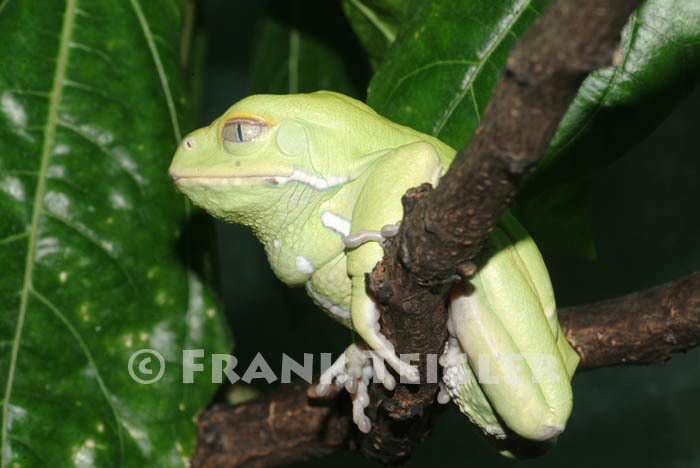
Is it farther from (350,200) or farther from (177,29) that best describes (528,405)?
(177,29)

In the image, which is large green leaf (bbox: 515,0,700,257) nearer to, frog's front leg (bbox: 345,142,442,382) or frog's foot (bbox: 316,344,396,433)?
frog's front leg (bbox: 345,142,442,382)

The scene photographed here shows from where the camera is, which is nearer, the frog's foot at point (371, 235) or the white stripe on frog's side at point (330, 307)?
the frog's foot at point (371, 235)

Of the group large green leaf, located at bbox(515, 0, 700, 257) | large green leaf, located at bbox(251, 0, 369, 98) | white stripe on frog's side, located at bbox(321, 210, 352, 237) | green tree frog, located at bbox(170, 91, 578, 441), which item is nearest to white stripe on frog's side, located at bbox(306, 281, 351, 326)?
green tree frog, located at bbox(170, 91, 578, 441)

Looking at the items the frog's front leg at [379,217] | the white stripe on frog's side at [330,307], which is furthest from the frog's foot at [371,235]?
the white stripe on frog's side at [330,307]

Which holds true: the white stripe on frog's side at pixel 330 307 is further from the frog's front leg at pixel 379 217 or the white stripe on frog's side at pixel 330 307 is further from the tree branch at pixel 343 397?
the tree branch at pixel 343 397

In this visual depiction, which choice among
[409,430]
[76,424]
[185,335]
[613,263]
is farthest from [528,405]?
[613,263]

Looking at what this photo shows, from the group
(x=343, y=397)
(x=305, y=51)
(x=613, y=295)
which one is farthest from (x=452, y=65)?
(x=613, y=295)

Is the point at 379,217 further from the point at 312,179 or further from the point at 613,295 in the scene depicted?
the point at 613,295
